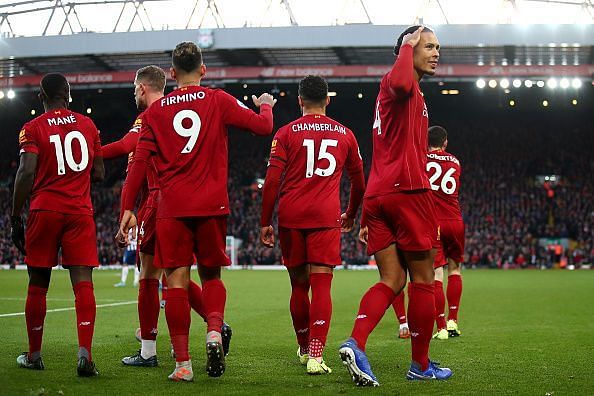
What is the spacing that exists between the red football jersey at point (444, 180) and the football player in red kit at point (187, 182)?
10.7 ft

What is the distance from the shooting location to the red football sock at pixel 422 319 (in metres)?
5.25

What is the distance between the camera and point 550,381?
5254 millimetres

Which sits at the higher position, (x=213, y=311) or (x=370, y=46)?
(x=370, y=46)

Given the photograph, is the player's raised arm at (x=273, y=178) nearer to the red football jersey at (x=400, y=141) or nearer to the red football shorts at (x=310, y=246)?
the red football shorts at (x=310, y=246)

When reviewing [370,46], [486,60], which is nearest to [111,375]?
[370,46]

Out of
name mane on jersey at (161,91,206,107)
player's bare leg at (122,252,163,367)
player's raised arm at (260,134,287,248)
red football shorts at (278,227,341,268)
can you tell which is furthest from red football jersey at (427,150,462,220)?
name mane on jersey at (161,91,206,107)

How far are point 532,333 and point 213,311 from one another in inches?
186

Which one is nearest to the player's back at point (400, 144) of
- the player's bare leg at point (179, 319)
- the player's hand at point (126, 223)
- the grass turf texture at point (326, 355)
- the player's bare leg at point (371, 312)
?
the player's bare leg at point (371, 312)

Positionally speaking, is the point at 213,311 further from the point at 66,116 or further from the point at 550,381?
the point at 550,381

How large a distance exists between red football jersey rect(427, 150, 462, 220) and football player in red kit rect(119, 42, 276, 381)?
10.7 ft

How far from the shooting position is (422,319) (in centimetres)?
525

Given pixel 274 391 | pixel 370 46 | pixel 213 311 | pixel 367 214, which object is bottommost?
pixel 274 391

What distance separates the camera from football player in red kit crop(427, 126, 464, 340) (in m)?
8.25

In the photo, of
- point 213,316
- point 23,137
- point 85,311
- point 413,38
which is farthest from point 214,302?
point 413,38
